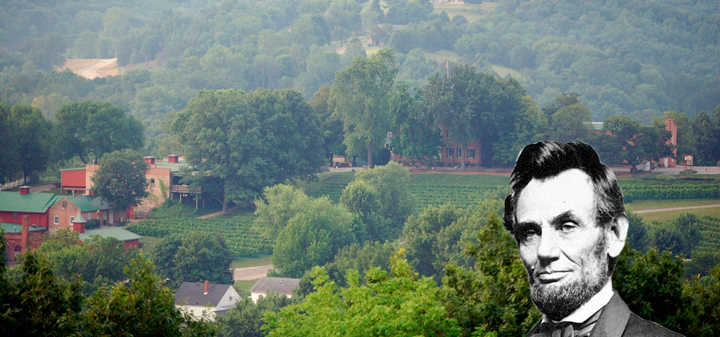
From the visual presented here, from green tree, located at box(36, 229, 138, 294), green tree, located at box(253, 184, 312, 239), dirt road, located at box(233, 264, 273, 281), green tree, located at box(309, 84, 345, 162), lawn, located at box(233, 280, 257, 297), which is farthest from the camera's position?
green tree, located at box(309, 84, 345, 162)

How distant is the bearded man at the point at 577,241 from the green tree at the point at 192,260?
2047 inches

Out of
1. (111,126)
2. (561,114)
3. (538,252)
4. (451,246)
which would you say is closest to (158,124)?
(111,126)

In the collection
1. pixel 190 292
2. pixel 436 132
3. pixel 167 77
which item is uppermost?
pixel 167 77

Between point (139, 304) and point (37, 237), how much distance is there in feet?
166

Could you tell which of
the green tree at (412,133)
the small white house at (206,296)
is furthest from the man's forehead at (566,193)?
the green tree at (412,133)

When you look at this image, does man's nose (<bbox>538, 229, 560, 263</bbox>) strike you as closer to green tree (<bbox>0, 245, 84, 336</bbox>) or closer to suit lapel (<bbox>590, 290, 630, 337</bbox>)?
suit lapel (<bbox>590, 290, 630, 337</bbox>)

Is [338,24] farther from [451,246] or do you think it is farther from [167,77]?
[451,246]

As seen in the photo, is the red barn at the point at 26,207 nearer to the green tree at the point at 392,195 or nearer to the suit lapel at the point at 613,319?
the green tree at the point at 392,195

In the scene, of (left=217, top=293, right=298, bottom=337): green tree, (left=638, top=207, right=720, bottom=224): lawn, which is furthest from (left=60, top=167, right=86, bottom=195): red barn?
(left=638, top=207, right=720, bottom=224): lawn

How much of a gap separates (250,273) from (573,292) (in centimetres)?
5599

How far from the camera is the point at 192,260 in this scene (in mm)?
53719

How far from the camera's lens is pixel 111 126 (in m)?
83.3

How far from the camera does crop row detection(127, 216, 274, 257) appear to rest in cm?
6338

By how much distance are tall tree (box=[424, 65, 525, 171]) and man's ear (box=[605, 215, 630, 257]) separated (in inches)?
2900
